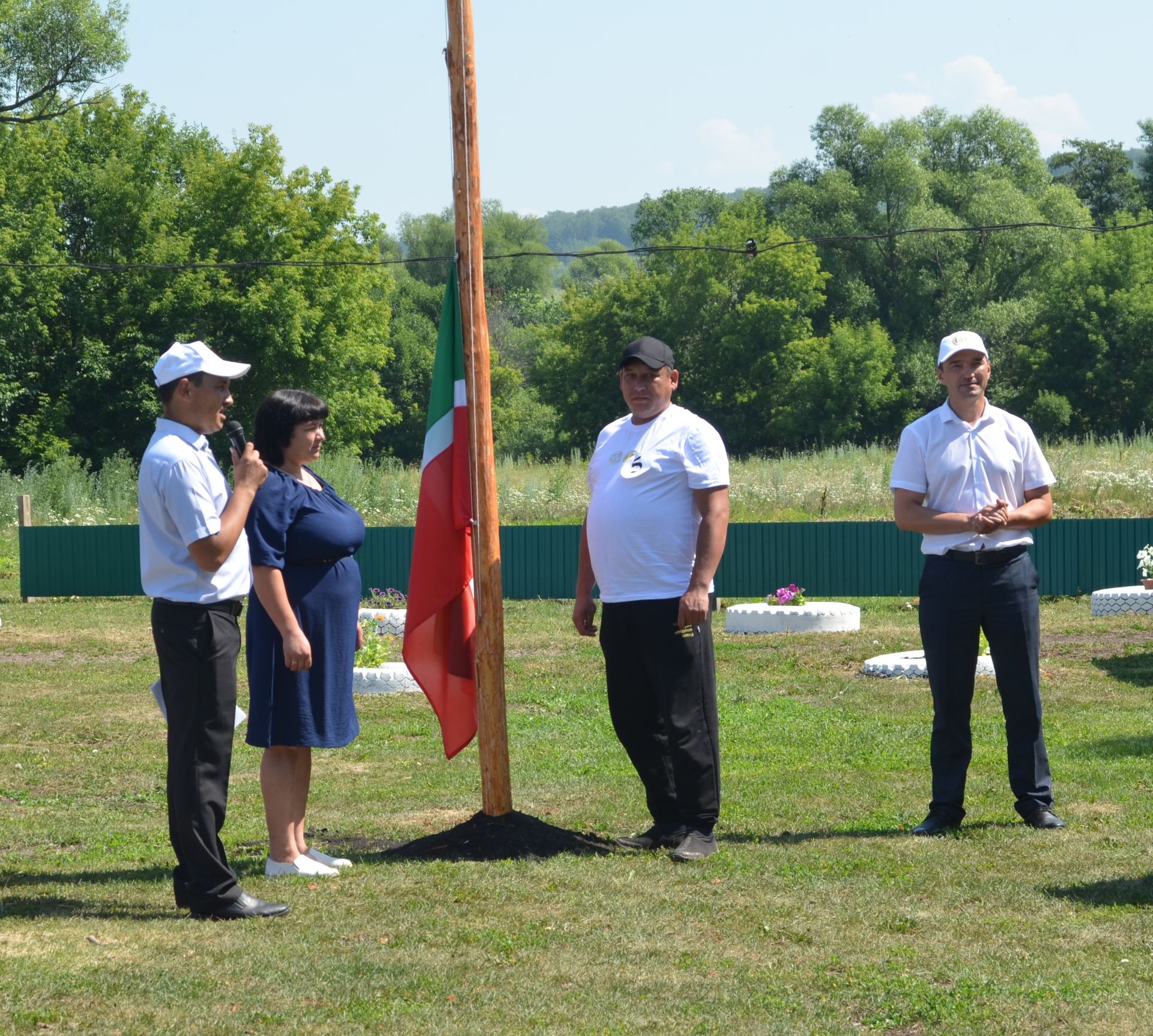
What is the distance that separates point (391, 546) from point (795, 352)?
36.9m

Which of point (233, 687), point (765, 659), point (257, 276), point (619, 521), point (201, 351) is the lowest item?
point (765, 659)

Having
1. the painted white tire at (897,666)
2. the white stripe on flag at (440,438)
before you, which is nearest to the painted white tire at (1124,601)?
the painted white tire at (897,666)

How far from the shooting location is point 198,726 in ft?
16.7

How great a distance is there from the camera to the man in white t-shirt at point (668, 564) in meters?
6.05

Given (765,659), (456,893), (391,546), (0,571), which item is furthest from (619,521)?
(0,571)

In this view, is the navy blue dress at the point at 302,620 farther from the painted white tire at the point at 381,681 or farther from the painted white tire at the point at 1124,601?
the painted white tire at the point at 1124,601

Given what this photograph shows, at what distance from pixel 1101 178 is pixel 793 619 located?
6408 cm

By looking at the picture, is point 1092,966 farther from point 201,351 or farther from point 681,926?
point 201,351

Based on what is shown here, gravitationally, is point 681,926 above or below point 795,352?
below

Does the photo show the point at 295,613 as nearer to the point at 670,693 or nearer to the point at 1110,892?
the point at 670,693

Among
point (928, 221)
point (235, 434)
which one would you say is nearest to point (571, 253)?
point (235, 434)

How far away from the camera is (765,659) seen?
14383 mm

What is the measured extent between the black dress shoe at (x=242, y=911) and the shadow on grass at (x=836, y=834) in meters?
2.10

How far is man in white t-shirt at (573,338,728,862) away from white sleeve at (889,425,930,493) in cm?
86
